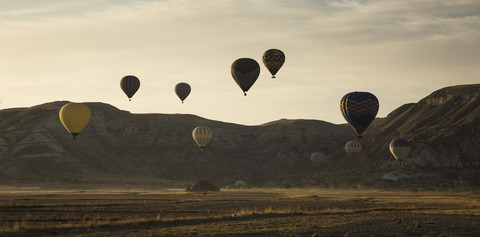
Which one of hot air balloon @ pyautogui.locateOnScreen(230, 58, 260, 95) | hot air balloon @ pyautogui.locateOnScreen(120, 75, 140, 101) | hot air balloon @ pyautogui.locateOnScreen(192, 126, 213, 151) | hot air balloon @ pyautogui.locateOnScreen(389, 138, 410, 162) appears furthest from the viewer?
hot air balloon @ pyautogui.locateOnScreen(192, 126, 213, 151)

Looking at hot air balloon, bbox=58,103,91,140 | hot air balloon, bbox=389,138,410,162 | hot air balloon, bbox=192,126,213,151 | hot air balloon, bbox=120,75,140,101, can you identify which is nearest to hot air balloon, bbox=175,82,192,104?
hot air balloon, bbox=192,126,213,151

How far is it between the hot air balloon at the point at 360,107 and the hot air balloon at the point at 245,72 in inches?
519

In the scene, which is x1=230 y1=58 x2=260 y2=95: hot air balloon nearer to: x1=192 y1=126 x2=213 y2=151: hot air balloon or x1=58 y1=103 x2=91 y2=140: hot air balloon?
x1=58 y1=103 x2=91 y2=140: hot air balloon

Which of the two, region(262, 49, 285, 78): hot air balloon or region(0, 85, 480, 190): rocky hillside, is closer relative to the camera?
region(262, 49, 285, 78): hot air balloon

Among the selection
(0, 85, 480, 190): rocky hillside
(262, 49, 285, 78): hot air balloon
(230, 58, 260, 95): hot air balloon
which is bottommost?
(0, 85, 480, 190): rocky hillside

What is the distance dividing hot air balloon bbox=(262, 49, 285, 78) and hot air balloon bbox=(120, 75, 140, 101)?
32746 millimetres

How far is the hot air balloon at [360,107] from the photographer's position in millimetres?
79125

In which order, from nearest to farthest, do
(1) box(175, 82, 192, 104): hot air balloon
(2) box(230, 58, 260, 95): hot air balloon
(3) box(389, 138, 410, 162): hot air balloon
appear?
(2) box(230, 58, 260, 95): hot air balloon < (3) box(389, 138, 410, 162): hot air balloon < (1) box(175, 82, 192, 104): hot air balloon

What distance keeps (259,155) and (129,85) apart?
88.4 meters

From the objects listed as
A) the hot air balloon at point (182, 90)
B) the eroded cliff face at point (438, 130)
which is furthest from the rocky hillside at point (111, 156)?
the hot air balloon at point (182, 90)

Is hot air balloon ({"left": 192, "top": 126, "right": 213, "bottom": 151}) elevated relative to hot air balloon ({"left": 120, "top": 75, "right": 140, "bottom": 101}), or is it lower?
lower

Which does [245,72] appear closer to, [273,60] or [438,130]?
[273,60]

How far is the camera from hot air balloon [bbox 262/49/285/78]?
89.4 metres

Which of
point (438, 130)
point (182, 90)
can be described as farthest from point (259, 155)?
point (182, 90)
